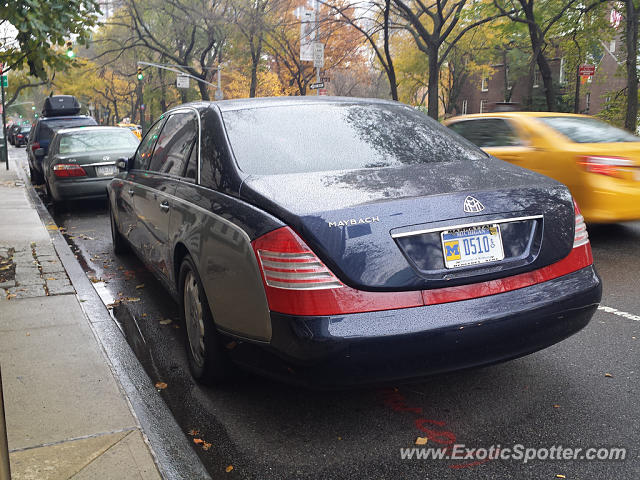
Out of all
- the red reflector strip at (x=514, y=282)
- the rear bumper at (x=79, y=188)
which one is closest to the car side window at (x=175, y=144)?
the red reflector strip at (x=514, y=282)

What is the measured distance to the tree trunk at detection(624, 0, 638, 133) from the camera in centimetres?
1681

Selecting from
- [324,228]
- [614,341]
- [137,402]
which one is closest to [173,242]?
[137,402]

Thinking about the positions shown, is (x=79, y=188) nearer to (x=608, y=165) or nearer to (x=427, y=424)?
(x=608, y=165)

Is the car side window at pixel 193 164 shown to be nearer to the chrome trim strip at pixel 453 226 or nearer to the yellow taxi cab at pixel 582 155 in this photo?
the chrome trim strip at pixel 453 226

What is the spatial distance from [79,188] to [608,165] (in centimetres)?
823

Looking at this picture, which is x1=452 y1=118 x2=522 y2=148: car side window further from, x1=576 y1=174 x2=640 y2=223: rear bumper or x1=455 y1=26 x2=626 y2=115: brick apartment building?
x1=455 y1=26 x2=626 y2=115: brick apartment building

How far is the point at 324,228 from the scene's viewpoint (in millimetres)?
2863

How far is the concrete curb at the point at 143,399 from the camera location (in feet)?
9.86

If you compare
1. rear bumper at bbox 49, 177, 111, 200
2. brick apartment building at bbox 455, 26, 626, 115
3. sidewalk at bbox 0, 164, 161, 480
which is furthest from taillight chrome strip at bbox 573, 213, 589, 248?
brick apartment building at bbox 455, 26, 626, 115

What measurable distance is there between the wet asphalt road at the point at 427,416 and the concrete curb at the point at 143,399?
69mm

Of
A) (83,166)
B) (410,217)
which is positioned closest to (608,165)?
(410,217)

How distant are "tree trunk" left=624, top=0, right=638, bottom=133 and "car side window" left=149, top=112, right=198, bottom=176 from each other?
1531 cm

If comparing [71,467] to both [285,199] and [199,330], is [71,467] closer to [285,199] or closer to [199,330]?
[199,330]

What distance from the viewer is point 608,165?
7.12m
